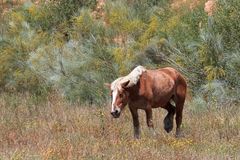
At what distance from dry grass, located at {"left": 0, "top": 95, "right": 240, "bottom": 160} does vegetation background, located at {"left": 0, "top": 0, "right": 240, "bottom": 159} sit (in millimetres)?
24

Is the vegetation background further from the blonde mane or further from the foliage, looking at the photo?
the blonde mane

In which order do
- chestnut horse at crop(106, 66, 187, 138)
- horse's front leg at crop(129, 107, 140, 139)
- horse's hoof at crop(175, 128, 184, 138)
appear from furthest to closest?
1. horse's hoof at crop(175, 128, 184, 138)
2. horse's front leg at crop(129, 107, 140, 139)
3. chestnut horse at crop(106, 66, 187, 138)

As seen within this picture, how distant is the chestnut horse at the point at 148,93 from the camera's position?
10188mm

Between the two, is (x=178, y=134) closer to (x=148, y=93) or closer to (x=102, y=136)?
(x=148, y=93)

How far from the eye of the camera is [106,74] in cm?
1873

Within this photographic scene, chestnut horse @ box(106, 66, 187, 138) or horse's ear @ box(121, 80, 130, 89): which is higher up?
horse's ear @ box(121, 80, 130, 89)

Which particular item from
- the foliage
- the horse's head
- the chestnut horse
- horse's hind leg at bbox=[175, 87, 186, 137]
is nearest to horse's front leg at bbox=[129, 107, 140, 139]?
the chestnut horse

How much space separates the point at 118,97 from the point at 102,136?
5.52 ft

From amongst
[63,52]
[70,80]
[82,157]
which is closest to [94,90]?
[70,80]

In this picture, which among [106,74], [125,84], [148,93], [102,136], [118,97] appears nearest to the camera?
[118,97]

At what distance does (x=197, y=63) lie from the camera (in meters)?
17.4

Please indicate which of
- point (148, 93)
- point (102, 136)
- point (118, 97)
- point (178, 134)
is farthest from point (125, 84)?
point (178, 134)

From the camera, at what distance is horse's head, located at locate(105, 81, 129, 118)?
10.0 m

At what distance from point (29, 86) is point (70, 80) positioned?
2307mm
